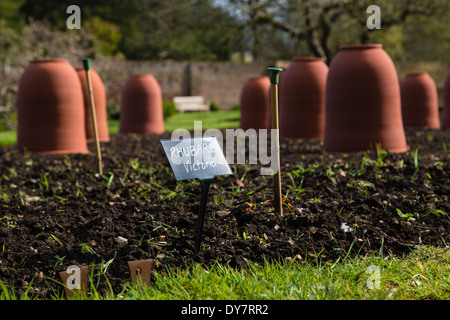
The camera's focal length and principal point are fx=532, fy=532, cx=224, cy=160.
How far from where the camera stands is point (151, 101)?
33.7 ft

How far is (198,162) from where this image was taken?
288 centimetres

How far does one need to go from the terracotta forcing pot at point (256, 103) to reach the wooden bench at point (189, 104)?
8176 mm

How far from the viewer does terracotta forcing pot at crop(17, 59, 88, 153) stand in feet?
23.5

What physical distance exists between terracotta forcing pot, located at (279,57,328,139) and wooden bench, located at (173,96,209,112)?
10521mm

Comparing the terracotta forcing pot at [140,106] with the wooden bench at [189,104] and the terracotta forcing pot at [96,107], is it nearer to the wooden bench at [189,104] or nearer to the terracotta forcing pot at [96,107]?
the terracotta forcing pot at [96,107]

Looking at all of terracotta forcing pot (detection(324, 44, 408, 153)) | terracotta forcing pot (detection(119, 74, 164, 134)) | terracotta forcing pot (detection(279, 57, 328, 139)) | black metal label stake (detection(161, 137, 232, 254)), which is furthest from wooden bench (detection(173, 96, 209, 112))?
black metal label stake (detection(161, 137, 232, 254))

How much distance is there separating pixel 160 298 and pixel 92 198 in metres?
2.09

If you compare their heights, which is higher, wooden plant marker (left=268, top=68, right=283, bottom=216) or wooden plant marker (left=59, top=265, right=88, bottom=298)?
wooden plant marker (left=268, top=68, right=283, bottom=216)

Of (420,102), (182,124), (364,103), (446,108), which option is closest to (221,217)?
(364,103)

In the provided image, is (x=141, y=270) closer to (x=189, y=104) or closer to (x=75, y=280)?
(x=75, y=280)

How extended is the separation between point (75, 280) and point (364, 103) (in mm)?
4245

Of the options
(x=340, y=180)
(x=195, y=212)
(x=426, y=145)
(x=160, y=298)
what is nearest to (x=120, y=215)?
(x=195, y=212)

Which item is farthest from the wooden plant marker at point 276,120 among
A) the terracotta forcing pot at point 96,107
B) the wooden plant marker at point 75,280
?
the terracotta forcing pot at point 96,107

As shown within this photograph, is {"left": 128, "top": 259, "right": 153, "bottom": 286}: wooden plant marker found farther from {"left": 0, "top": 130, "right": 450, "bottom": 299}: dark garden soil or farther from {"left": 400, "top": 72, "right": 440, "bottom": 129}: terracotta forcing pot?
{"left": 400, "top": 72, "right": 440, "bottom": 129}: terracotta forcing pot
